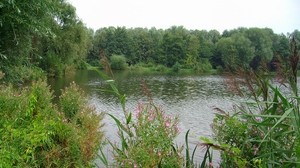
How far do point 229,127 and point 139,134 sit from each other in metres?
1.58

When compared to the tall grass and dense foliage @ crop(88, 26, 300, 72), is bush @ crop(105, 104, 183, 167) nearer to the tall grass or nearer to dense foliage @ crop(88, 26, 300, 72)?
the tall grass

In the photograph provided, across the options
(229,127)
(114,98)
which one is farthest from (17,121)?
(114,98)

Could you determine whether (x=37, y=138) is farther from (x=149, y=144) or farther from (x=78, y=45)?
(x=78, y=45)

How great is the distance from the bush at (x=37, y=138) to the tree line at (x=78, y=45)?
152 cm

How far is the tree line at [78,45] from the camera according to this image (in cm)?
786

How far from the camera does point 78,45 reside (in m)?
35.7

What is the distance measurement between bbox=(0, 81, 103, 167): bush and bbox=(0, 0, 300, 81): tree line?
59.7 inches

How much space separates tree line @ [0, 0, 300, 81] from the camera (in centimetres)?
786

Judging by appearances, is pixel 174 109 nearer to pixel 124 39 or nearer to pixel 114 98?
pixel 114 98

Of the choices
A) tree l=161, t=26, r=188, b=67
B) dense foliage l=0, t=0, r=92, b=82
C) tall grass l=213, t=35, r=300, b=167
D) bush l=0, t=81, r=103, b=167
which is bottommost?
bush l=0, t=81, r=103, b=167

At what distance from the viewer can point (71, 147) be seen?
5191 mm

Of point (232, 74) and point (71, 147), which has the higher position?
point (232, 74)

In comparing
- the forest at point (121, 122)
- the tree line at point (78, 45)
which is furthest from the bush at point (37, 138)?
the tree line at point (78, 45)

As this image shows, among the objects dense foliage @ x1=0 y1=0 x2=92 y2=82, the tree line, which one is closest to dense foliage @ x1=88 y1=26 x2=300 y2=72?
the tree line
